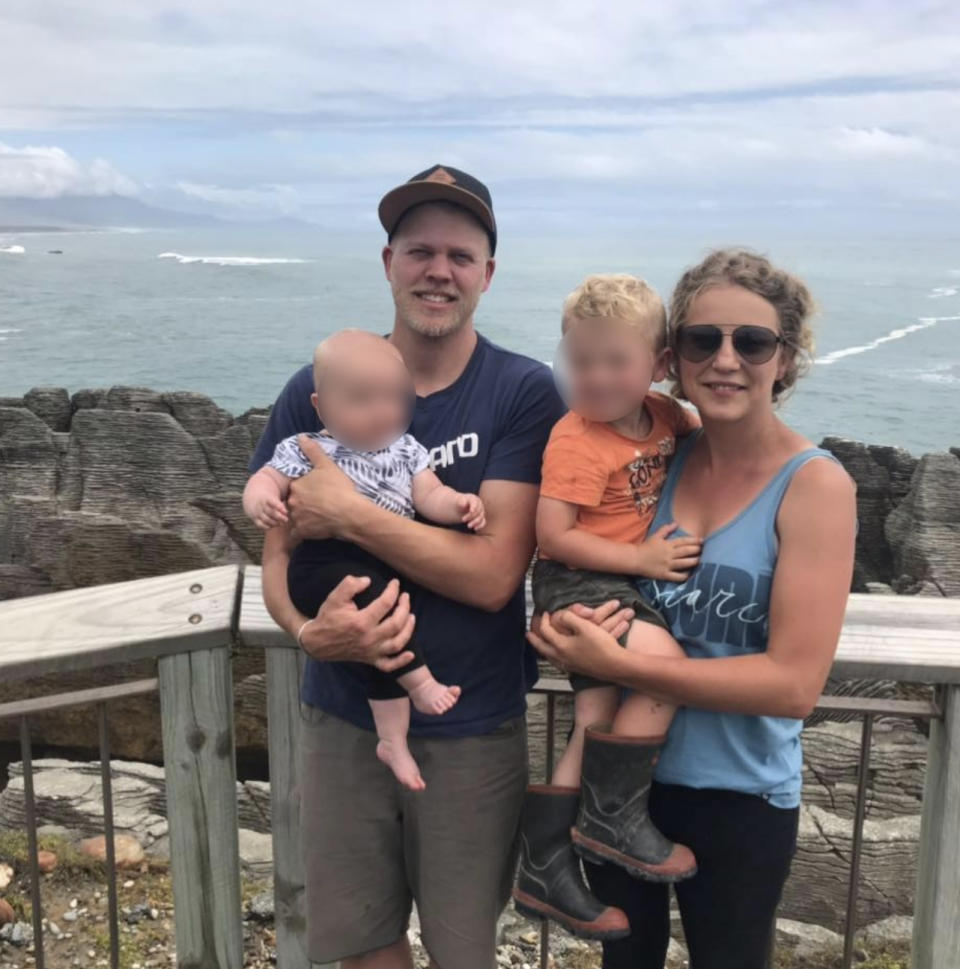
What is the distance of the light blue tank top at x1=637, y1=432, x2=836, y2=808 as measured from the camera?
76.1 inches

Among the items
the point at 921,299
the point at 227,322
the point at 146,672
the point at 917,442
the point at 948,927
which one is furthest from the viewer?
the point at 921,299

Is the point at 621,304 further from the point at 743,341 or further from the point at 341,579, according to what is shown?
the point at 341,579

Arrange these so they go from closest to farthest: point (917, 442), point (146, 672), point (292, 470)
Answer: point (292, 470) → point (146, 672) → point (917, 442)

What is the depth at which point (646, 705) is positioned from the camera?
2.01m

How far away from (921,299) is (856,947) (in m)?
80.3

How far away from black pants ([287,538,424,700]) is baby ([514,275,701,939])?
33 cm

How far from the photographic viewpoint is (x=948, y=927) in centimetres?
232

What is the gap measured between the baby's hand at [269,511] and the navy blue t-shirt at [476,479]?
30cm

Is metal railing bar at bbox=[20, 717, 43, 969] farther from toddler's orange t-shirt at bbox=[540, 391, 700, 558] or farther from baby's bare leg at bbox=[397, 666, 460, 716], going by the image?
toddler's orange t-shirt at bbox=[540, 391, 700, 558]

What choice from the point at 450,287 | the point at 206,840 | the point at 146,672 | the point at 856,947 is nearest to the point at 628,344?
the point at 450,287

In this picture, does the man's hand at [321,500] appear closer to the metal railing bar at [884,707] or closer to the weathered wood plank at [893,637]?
the weathered wood plank at [893,637]

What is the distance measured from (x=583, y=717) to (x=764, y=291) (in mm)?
912

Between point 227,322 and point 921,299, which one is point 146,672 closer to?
point 227,322

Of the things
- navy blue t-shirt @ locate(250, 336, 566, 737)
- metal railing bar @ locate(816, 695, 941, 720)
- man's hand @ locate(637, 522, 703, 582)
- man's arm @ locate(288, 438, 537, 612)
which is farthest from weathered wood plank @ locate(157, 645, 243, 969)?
metal railing bar @ locate(816, 695, 941, 720)
